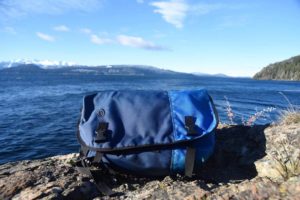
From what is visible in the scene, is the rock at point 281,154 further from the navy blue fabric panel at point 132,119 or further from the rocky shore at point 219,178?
the navy blue fabric panel at point 132,119

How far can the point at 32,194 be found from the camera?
2.94 m

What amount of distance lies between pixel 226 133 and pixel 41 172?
249 cm

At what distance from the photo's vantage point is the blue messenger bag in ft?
11.2

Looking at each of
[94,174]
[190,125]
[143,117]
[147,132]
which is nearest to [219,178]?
[190,125]

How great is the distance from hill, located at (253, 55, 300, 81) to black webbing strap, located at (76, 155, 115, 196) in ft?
538

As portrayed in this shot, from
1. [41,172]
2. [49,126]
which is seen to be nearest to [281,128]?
[41,172]

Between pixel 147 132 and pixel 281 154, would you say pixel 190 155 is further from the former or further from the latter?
pixel 281 154

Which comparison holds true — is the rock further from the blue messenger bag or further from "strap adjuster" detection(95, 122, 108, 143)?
"strap adjuster" detection(95, 122, 108, 143)

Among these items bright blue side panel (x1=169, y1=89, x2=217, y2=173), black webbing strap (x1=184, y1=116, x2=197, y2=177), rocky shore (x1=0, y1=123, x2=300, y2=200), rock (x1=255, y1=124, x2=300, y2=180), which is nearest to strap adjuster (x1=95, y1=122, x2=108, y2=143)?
rocky shore (x1=0, y1=123, x2=300, y2=200)

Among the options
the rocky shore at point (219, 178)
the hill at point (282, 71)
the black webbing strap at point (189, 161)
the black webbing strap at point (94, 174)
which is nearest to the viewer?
the rocky shore at point (219, 178)

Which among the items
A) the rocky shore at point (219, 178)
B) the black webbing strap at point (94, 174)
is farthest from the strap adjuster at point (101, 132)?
the rocky shore at point (219, 178)

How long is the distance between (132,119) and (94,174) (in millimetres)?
681

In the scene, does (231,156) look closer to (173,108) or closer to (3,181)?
(173,108)

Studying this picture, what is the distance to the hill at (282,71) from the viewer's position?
6206 inches
